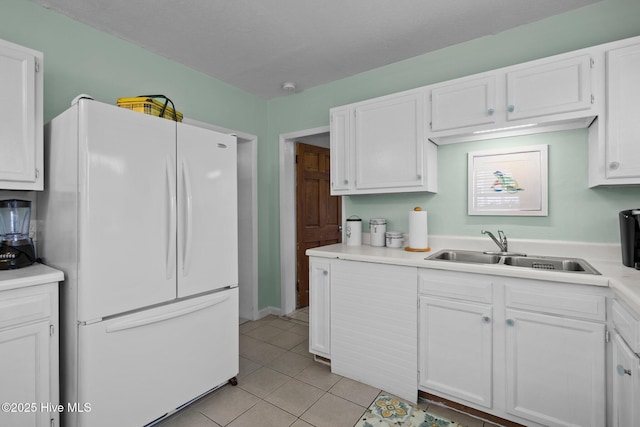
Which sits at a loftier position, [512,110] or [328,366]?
[512,110]

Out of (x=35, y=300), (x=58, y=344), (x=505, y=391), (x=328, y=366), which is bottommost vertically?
(x=328, y=366)

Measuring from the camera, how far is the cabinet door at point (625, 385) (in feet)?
3.84

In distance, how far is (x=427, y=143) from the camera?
2270 mm

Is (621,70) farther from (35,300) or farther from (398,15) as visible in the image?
(35,300)

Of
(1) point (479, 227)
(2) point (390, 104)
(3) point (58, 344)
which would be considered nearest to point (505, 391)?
(1) point (479, 227)

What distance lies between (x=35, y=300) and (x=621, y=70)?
3.27 meters

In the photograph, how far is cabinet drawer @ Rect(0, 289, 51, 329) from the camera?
4.42 ft

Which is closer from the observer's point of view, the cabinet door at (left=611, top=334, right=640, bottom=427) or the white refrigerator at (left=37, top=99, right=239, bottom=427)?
the cabinet door at (left=611, top=334, right=640, bottom=427)

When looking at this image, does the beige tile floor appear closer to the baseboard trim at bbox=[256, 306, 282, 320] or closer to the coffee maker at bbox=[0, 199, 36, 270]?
the baseboard trim at bbox=[256, 306, 282, 320]

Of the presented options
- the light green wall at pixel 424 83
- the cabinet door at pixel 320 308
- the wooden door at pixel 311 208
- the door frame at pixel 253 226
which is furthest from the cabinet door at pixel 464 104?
the door frame at pixel 253 226

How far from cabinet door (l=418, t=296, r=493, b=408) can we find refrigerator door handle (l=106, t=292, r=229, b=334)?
1.36 m

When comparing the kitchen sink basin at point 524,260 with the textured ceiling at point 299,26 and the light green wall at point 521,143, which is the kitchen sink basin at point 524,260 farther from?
the textured ceiling at point 299,26

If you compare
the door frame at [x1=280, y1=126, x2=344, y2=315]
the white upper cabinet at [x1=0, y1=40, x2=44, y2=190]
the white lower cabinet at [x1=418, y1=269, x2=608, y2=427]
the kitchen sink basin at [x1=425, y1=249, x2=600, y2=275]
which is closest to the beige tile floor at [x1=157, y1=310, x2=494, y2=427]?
the white lower cabinet at [x1=418, y1=269, x2=608, y2=427]

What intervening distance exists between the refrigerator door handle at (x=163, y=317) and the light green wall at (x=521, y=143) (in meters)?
1.52
